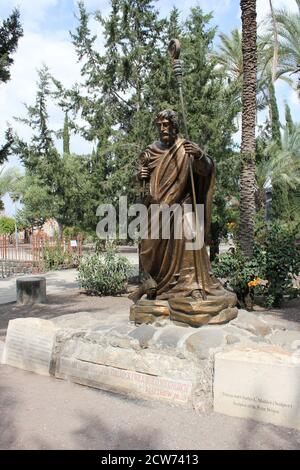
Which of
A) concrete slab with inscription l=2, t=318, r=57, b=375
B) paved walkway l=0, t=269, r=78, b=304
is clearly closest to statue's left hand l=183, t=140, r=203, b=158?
concrete slab with inscription l=2, t=318, r=57, b=375

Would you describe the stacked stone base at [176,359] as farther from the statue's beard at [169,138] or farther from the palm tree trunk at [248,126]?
the palm tree trunk at [248,126]

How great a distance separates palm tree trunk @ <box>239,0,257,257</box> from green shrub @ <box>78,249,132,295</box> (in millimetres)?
3360

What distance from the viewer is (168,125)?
4648 mm

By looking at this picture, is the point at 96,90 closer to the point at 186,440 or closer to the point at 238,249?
the point at 238,249

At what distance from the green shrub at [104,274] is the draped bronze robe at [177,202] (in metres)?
5.90

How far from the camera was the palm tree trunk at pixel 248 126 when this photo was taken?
8680mm

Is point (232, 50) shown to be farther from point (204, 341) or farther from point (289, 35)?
point (204, 341)

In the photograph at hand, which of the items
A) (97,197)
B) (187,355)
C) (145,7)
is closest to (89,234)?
(97,197)

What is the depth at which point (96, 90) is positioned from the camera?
10.9 m

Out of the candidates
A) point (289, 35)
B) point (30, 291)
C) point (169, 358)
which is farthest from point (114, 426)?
point (289, 35)

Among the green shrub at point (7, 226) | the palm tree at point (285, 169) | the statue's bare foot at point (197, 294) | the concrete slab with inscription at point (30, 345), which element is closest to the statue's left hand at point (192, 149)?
the statue's bare foot at point (197, 294)

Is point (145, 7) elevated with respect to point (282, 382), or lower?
elevated

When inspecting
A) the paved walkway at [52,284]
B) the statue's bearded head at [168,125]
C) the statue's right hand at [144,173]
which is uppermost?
the statue's bearded head at [168,125]

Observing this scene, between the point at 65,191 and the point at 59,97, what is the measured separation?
233 centimetres
